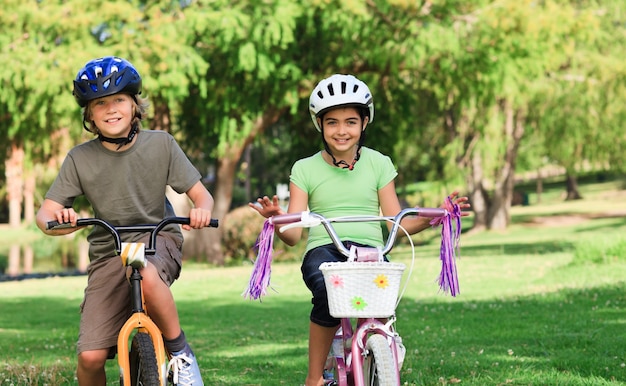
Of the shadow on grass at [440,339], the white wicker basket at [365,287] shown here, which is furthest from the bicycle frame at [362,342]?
the shadow on grass at [440,339]

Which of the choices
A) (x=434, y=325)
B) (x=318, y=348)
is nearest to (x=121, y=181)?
(x=318, y=348)

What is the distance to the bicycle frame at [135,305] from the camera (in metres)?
4.61

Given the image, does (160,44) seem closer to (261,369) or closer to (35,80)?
(35,80)

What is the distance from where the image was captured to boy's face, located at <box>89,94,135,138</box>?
5086 millimetres

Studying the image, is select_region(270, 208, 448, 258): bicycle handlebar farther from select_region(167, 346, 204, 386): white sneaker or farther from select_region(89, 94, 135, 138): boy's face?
select_region(89, 94, 135, 138): boy's face

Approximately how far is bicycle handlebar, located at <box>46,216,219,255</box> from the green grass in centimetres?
226

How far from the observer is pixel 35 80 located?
19.3 meters

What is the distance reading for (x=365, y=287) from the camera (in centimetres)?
438

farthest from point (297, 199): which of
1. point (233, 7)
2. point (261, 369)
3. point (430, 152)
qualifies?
point (430, 152)

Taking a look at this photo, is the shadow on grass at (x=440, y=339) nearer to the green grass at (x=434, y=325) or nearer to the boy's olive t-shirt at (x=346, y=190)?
the green grass at (x=434, y=325)

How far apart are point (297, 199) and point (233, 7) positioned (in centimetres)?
1671

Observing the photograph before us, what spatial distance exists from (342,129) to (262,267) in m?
0.89

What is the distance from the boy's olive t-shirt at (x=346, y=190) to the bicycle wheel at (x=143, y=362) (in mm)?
991

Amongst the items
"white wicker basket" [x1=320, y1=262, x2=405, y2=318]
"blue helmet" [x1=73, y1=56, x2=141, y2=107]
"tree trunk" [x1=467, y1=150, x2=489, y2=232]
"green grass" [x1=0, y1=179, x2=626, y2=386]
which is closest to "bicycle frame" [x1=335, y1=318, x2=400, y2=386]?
"white wicker basket" [x1=320, y1=262, x2=405, y2=318]
